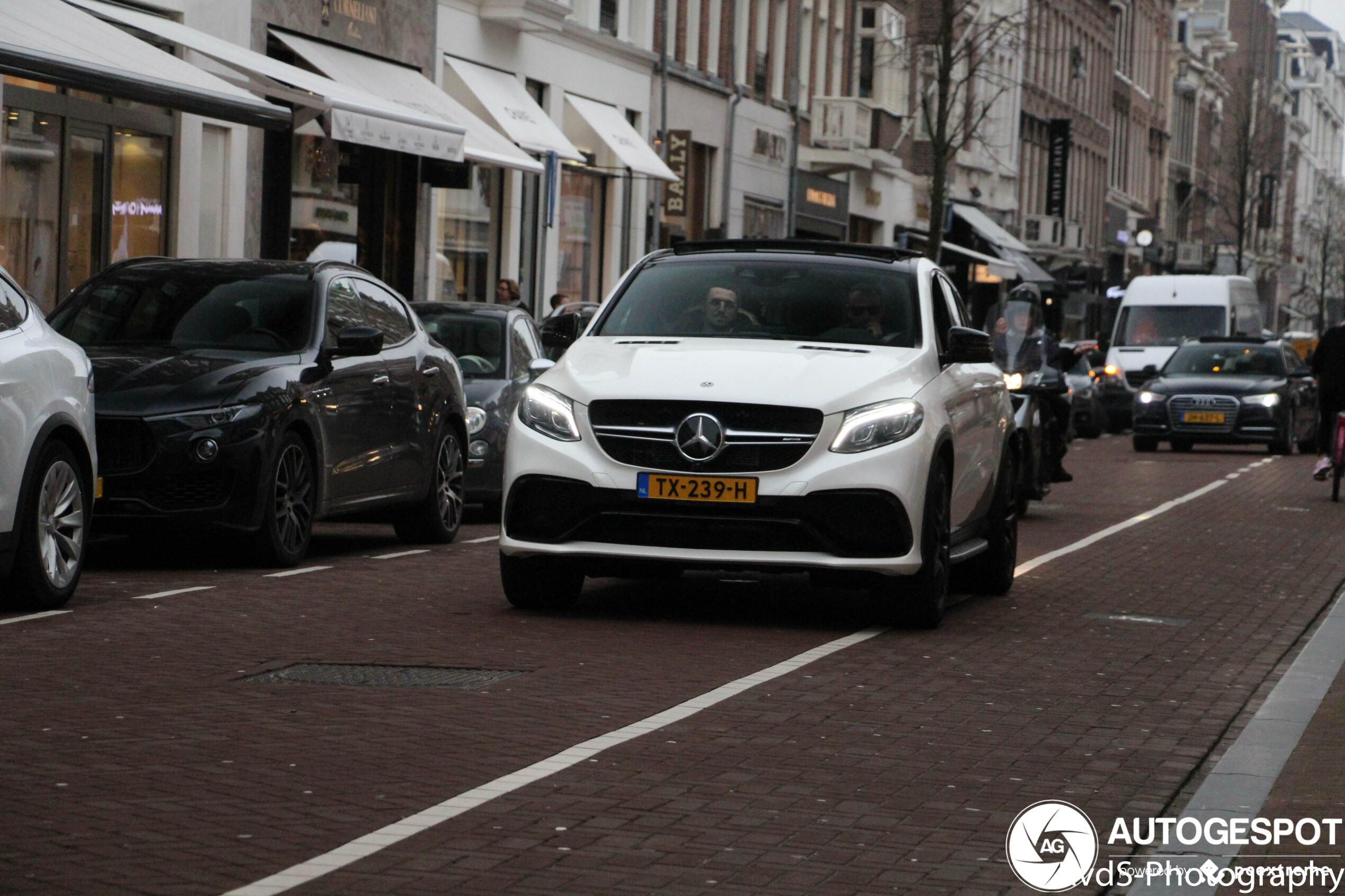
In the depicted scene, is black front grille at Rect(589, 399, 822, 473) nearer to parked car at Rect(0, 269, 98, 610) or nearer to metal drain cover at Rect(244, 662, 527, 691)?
metal drain cover at Rect(244, 662, 527, 691)

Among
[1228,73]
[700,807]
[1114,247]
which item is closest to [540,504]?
[700,807]

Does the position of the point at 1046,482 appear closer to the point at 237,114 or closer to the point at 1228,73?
the point at 237,114

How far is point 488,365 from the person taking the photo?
57.8ft

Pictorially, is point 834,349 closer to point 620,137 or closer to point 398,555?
point 398,555

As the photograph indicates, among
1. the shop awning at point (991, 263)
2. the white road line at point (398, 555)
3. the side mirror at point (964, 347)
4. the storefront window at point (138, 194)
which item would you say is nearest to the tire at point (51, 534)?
the white road line at point (398, 555)

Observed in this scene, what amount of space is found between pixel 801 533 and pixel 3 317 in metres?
3.55

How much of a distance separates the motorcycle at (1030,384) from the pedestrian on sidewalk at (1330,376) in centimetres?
355

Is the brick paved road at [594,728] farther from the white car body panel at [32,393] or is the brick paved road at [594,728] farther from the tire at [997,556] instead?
the white car body panel at [32,393]

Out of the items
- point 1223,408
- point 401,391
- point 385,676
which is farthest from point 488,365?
point 1223,408

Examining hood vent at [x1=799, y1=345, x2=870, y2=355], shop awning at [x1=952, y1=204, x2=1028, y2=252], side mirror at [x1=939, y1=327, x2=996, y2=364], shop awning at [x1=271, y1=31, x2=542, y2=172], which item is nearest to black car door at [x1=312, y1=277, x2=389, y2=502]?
hood vent at [x1=799, y1=345, x2=870, y2=355]

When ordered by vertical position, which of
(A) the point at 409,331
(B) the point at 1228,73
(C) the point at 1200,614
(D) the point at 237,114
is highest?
(B) the point at 1228,73

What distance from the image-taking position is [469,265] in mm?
33062

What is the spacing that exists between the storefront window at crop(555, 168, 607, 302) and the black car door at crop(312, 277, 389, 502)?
21614 mm

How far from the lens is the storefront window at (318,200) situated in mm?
27375
